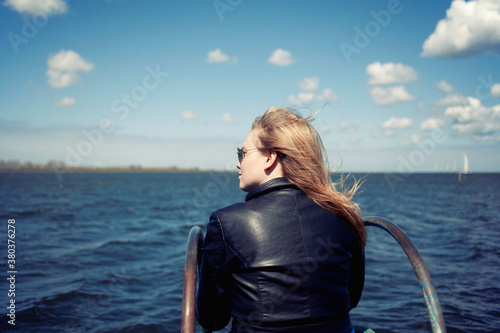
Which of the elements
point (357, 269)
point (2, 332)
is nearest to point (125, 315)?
point (2, 332)

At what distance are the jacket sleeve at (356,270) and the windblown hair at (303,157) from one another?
0.44ft

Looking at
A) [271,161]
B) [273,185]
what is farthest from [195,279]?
Answer: [271,161]

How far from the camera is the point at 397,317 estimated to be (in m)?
6.58

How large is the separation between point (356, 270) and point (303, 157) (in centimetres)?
83

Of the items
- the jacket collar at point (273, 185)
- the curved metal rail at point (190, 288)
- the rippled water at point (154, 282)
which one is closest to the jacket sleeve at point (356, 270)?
the jacket collar at point (273, 185)

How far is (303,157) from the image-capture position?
6.21 ft

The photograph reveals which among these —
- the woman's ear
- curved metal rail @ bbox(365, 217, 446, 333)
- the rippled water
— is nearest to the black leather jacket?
the woman's ear

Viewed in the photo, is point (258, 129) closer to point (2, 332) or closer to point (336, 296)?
point (336, 296)

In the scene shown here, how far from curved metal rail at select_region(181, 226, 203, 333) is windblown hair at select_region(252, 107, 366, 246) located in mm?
593

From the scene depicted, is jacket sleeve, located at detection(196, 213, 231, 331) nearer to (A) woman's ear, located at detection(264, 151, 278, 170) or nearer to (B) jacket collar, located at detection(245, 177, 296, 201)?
(B) jacket collar, located at detection(245, 177, 296, 201)

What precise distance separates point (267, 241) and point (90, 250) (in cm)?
1217

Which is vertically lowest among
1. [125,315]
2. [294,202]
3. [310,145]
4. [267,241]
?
[125,315]

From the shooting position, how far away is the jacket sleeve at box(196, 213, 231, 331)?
1.71 meters

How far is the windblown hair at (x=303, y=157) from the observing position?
184 centimetres
